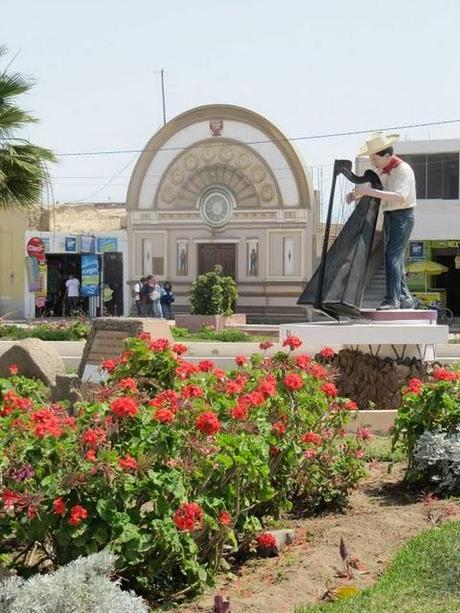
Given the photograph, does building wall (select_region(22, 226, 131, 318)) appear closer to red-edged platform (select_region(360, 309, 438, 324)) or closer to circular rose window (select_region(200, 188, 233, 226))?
circular rose window (select_region(200, 188, 233, 226))

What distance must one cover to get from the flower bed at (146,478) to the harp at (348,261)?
500cm

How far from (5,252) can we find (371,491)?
3417cm

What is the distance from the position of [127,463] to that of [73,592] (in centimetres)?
65

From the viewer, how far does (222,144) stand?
3622cm

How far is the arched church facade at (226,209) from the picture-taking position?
1400 inches

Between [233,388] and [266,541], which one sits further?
[233,388]

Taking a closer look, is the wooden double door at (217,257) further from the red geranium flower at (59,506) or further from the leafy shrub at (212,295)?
the red geranium flower at (59,506)

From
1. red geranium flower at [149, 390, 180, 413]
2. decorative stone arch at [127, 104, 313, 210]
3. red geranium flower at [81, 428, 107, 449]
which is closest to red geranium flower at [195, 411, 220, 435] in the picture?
red geranium flower at [149, 390, 180, 413]

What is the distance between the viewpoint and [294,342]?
7453 millimetres

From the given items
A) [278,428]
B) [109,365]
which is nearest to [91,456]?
[278,428]

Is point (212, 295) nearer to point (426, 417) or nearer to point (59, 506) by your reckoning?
point (426, 417)

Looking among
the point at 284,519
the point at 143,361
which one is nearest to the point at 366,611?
the point at 284,519

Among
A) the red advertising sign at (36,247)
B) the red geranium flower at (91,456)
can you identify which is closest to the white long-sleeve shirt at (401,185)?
the red geranium flower at (91,456)

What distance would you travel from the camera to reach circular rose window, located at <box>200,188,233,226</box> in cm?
3653
